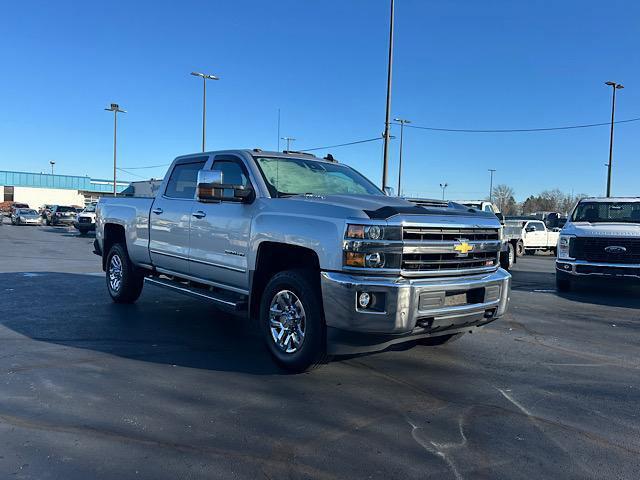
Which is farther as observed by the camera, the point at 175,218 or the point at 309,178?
the point at 175,218

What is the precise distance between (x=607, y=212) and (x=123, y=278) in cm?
932

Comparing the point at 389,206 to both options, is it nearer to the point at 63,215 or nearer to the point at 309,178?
the point at 309,178

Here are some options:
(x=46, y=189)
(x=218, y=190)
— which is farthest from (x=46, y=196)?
(x=218, y=190)

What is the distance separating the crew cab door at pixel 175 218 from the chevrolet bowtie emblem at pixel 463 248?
3.18 meters

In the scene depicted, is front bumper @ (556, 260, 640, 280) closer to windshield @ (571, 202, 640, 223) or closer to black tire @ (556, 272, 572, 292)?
black tire @ (556, 272, 572, 292)

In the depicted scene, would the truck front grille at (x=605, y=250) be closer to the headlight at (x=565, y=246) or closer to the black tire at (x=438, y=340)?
the headlight at (x=565, y=246)

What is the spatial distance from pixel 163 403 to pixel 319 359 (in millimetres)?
1335

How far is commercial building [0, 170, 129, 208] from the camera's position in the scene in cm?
8869

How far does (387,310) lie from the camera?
4336 mm

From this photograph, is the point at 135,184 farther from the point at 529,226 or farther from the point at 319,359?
the point at 529,226

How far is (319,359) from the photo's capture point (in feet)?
15.7

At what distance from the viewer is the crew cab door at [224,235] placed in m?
5.60

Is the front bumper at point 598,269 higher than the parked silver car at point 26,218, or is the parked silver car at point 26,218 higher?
the front bumper at point 598,269

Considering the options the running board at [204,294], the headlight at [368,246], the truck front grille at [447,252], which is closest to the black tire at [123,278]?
the running board at [204,294]
